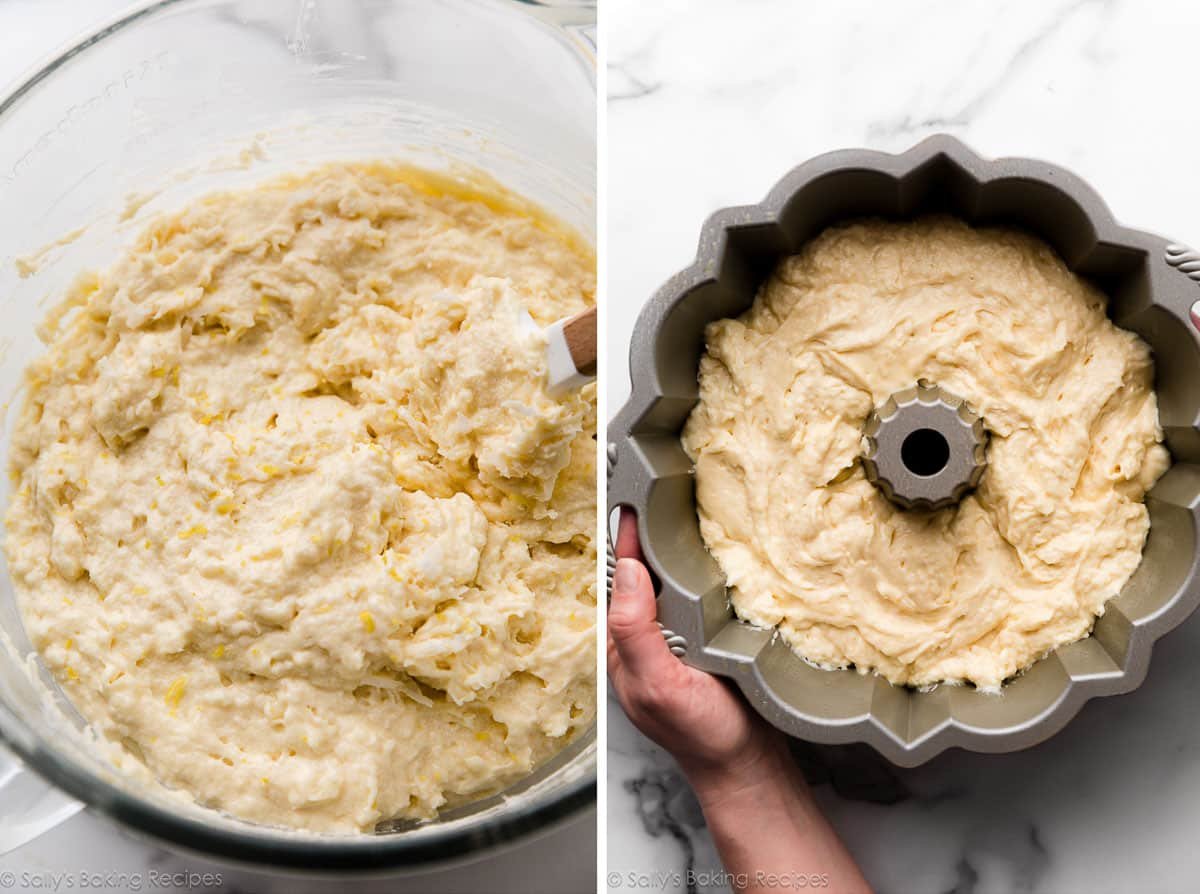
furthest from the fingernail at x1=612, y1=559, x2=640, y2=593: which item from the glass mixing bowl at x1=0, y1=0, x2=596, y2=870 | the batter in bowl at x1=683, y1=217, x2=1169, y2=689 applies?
the glass mixing bowl at x1=0, y1=0, x2=596, y2=870

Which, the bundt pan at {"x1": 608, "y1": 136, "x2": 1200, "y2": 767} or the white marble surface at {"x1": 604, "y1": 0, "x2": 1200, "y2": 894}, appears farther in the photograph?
the white marble surface at {"x1": 604, "y1": 0, "x2": 1200, "y2": 894}

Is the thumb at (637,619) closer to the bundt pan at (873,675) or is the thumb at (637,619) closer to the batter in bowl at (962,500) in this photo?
the bundt pan at (873,675)

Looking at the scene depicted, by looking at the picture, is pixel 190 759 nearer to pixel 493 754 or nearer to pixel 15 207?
pixel 493 754

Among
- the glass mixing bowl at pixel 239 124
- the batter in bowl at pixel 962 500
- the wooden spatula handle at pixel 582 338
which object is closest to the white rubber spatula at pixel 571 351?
the wooden spatula handle at pixel 582 338

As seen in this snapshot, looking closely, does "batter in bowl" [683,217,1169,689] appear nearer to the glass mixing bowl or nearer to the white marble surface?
the white marble surface

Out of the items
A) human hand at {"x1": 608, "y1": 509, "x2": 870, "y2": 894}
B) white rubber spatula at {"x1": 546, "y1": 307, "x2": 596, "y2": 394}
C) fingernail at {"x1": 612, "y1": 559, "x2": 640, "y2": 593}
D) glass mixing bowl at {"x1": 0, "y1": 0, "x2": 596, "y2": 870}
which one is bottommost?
human hand at {"x1": 608, "y1": 509, "x2": 870, "y2": 894}

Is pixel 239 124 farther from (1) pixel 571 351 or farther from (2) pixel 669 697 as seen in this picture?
(2) pixel 669 697

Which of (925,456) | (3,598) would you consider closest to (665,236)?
(925,456)

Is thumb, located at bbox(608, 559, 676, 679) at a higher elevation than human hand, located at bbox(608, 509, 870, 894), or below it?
higher
